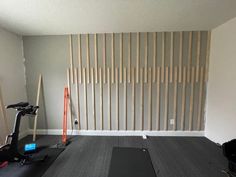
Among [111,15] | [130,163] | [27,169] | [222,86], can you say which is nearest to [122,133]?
[130,163]

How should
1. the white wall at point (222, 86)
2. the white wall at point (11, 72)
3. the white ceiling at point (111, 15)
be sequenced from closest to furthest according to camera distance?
the white ceiling at point (111, 15) < the white wall at point (222, 86) < the white wall at point (11, 72)

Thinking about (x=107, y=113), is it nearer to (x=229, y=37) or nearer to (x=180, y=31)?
(x=180, y=31)

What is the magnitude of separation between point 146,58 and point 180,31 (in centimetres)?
102

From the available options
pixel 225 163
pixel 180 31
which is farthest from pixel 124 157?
pixel 180 31

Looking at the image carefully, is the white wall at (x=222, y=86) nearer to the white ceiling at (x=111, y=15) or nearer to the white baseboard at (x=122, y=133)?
the white ceiling at (x=111, y=15)

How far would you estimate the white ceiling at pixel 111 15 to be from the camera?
196cm

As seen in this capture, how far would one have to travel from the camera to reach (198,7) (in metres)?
2.08

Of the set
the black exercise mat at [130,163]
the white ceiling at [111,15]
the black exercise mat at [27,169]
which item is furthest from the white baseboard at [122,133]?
the white ceiling at [111,15]

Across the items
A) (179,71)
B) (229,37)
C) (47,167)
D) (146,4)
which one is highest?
(146,4)

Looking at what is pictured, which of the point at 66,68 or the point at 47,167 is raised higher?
the point at 66,68

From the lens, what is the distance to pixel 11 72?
3033 mm

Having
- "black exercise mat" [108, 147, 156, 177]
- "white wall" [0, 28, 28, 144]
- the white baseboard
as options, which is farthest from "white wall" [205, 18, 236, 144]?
"white wall" [0, 28, 28, 144]

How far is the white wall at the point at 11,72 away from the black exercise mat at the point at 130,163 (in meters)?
2.48

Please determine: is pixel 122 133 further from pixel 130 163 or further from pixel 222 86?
pixel 222 86
